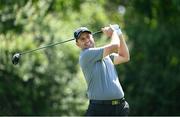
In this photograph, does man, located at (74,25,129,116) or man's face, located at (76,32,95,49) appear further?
man's face, located at (76,32,95,49)

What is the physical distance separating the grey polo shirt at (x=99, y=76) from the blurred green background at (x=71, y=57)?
176 inches

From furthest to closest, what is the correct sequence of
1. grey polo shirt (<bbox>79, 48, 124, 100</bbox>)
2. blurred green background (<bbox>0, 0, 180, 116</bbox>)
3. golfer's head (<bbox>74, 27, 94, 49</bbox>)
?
blurred green background (<bbox>0, 0, 180, 116</bbox>) → golfer's head (<bbox>74, 27, 94, 49</bbox>) → grey polo shirt (<bbox>79, 48, 124, 100</bbox>)

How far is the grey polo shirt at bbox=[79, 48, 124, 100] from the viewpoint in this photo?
23.4 feet

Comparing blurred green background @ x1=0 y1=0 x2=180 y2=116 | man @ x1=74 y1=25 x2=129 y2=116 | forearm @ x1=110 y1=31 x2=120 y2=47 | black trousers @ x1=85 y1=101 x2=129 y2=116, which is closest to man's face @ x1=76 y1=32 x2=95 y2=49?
man @ x1=74 y1=25 x2=129 y2=116

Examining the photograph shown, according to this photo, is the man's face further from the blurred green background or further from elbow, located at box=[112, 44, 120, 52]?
the blurred green background

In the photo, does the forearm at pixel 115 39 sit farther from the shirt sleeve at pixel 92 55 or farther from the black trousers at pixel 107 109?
the black trousers at pixel 107 109

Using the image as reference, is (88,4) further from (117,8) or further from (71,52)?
(117,8)

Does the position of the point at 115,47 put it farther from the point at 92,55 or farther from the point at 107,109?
the point at 107,109

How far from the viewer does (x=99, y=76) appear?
716cm

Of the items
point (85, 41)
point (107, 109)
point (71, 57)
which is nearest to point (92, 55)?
point (85, 41)

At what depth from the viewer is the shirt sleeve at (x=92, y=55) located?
716cm

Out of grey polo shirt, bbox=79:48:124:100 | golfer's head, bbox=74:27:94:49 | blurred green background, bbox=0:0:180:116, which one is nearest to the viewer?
grey polo shirt, bbox=79:48:124:100

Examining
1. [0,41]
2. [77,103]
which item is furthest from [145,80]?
[0,41]

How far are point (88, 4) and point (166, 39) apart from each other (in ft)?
11.2
